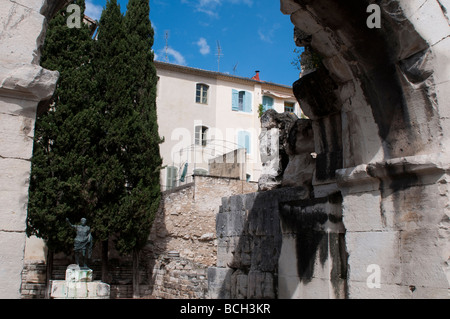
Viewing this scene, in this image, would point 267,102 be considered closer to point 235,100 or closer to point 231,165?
point 235,100

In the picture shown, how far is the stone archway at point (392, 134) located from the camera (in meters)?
3.75

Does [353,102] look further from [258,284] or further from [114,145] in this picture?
[114,145]

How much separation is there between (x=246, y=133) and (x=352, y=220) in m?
19.7

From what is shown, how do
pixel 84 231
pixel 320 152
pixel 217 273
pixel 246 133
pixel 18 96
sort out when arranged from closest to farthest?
pixel 18 96 → pixel 320 152 → pixel 217 273 → pixel 84 231 → pixel 246 133

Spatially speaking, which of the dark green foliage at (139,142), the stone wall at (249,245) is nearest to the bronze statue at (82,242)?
the dark green foliage at (139,142)

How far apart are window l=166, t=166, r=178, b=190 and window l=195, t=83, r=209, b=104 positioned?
3.86m

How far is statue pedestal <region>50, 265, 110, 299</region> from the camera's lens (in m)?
10.4

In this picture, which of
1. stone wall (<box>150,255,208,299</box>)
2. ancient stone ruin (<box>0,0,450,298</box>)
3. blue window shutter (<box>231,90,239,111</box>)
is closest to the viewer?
ancient stone ruin (<box>0,0,450,298</box>)

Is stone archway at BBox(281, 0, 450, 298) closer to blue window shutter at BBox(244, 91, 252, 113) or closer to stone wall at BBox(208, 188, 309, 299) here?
stone wall at BBox(208, 188, 309, 299)

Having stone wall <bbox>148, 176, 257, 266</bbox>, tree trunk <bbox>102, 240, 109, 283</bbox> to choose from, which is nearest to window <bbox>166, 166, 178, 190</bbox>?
stone wall <bbox>148, 176, 257, 266</bbox>

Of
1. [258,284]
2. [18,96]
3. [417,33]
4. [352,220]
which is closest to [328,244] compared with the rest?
[352,220]

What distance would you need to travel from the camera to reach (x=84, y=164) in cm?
1503

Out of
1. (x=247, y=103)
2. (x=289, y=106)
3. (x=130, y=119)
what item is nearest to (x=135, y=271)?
(x=130, y=119)

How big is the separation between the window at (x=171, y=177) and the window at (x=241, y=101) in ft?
15.5
